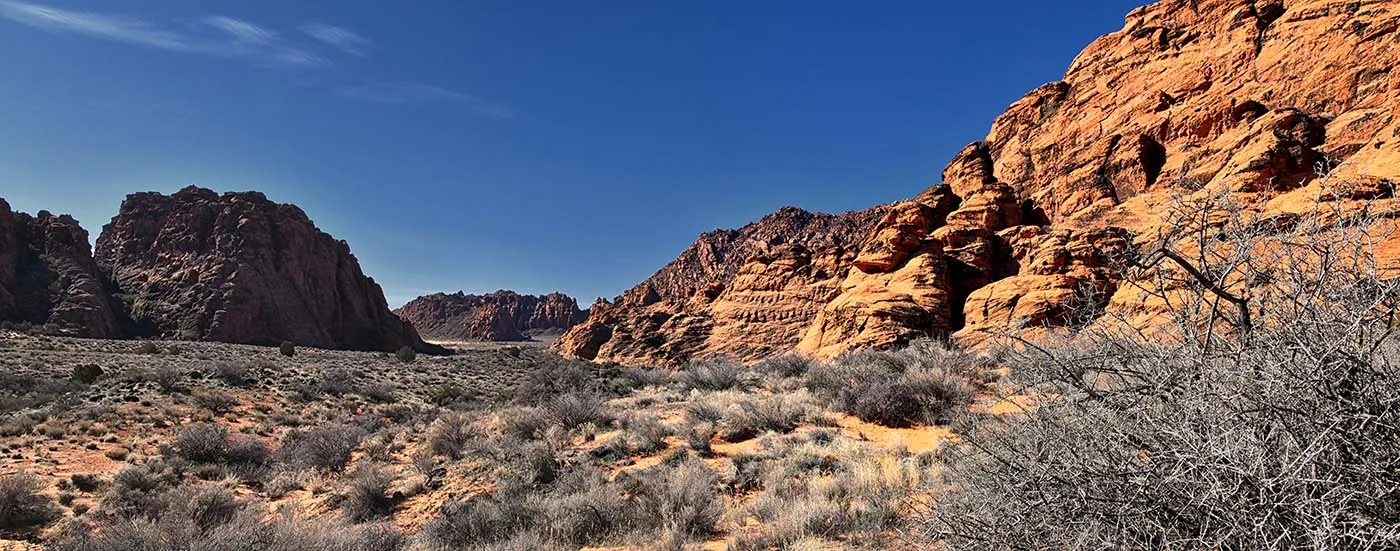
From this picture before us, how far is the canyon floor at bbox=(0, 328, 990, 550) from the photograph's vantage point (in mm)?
5379

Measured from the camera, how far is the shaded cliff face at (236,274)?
186ft

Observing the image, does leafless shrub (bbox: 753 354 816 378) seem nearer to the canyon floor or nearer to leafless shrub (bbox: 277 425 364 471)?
the canyon floor

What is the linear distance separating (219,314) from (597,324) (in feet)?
126

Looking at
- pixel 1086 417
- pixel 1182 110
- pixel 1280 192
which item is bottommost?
pixel 1086 417

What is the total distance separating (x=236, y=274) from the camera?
5984cm

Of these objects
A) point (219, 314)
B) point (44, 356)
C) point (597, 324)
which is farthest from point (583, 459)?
point (219, 314)

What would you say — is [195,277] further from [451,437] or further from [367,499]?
[367,499]

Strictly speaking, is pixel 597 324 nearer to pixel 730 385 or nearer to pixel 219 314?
pixel 730 385

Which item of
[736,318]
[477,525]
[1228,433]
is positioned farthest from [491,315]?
[1228,433]

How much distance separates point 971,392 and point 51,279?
76.9m

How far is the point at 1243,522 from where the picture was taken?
2.04m

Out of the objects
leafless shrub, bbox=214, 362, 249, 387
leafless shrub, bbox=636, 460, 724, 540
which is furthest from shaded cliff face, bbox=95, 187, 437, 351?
leafless shrub, bbox=636, 460, 724, 540

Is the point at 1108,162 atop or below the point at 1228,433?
atop

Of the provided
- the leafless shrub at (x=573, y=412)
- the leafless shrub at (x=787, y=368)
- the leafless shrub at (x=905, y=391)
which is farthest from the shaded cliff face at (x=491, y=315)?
the leafless shrub at (x=905, y=391)
